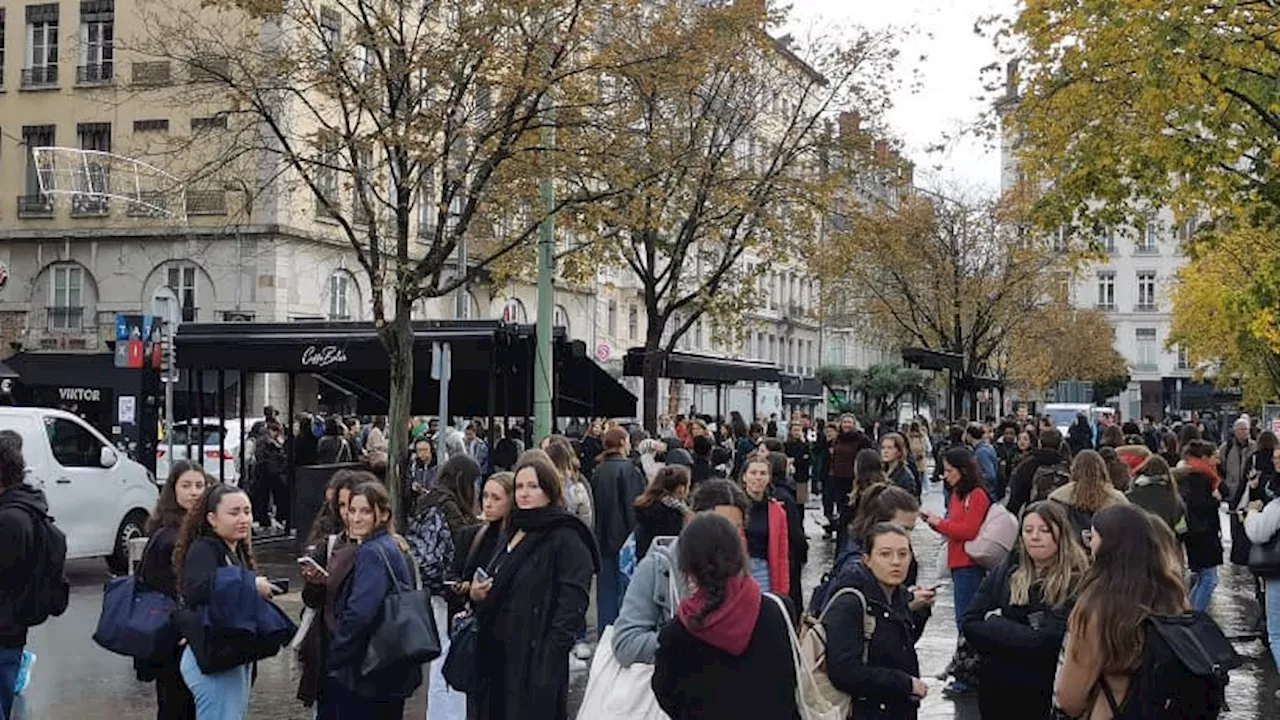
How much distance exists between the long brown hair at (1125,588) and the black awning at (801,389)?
6408 cm

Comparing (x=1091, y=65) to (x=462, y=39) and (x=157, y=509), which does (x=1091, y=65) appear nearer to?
(x=462, y=39)

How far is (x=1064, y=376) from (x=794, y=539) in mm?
64310

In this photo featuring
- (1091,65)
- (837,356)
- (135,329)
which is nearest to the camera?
(1091,65)

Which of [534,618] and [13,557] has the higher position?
[13,557]

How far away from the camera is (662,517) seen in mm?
9227

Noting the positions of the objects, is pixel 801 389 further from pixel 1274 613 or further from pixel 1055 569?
pixel 1055 569

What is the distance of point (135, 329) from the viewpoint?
20.8m

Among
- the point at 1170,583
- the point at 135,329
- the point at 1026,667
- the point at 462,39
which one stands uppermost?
the point at 462,39

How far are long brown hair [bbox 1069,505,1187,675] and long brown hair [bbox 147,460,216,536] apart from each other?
4016mm

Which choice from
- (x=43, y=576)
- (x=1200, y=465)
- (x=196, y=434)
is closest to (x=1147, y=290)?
(x=196, y=434)

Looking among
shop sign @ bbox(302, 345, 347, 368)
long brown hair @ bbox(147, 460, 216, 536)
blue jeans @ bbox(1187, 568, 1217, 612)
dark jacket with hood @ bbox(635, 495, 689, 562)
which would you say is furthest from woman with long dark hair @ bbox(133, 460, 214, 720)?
shop sign @ bbox(302, 345, 347, 368)

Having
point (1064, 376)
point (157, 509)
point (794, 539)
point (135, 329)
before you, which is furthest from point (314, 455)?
point (1064, 376)

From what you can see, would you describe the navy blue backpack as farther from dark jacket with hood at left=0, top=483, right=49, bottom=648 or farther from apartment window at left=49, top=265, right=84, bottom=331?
apartment window at left=49, top=265, right=84, bottom=331

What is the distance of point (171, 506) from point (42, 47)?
40739 millimetres
